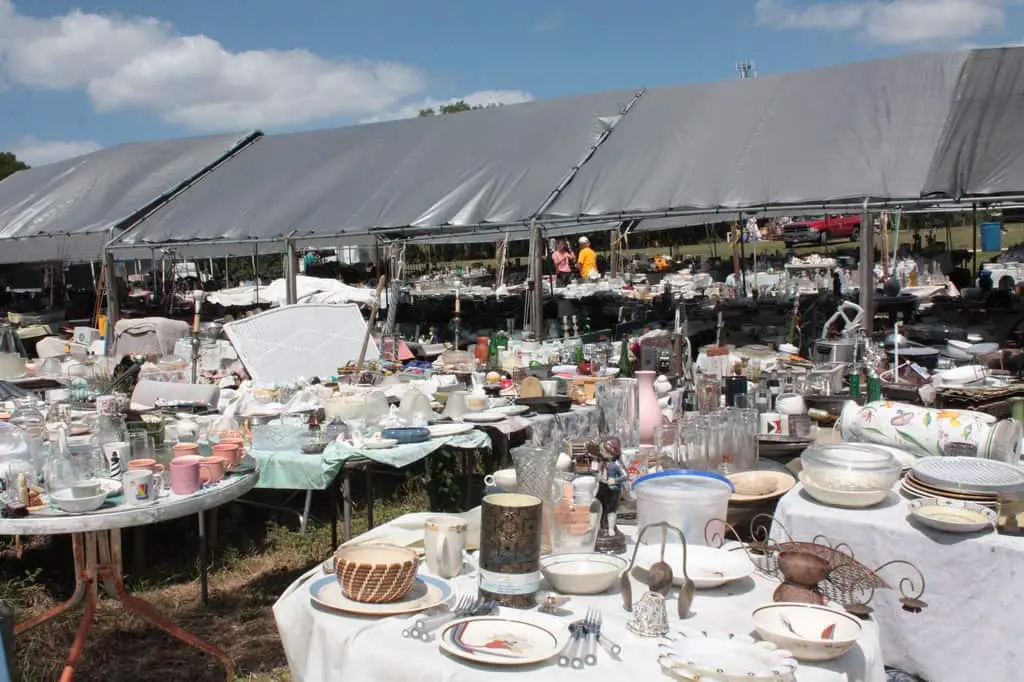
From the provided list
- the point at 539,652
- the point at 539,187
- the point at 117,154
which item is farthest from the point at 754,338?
the point at 117,154

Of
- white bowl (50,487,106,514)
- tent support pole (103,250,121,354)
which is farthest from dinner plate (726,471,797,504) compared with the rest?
tent support pole (103,250,121,354)

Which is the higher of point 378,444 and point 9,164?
point 9,164

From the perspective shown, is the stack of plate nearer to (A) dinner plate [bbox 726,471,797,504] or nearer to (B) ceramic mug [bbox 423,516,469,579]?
(A) dinner plate [bbox 726,471,797,504]

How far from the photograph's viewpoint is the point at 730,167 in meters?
8.47

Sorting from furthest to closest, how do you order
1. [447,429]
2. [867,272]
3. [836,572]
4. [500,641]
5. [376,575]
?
1. [867,272]
2. [447,429]
3. [836,572]
4. [376,575]
5. [500,641]

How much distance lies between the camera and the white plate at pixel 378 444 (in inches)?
167

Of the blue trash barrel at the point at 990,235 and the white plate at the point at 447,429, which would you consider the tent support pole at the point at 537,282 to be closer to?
the white plate at the point at 447,429

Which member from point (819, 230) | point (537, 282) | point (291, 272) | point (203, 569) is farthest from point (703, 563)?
point (819, 230)

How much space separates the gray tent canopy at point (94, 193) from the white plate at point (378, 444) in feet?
29.0

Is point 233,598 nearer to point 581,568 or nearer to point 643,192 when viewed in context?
point 581,568

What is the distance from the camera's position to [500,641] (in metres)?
1.90

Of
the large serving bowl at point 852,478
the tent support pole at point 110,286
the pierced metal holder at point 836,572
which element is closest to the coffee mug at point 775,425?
the large serving bowl at point 852,478

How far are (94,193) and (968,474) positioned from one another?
12779mm

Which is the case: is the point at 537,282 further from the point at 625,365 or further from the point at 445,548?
the point at 445,548
